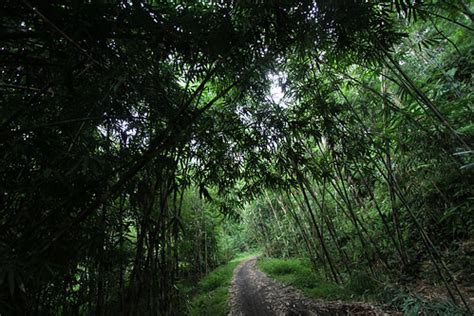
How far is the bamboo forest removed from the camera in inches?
57.6

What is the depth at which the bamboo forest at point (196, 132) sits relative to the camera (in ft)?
4.80

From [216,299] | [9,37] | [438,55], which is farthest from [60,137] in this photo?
[438,55]

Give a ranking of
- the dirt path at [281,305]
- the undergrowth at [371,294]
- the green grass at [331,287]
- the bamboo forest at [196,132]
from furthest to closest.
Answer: the green grass at [331,287] < the dirt path at [281,305] < the undergrowth at [371,294] < the bamboo forest at [196,132]

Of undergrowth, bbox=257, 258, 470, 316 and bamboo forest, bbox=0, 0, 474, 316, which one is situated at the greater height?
bamboo forest, bbox=0, 0, 474, 316

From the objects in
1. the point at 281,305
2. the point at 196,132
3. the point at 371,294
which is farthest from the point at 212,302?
the point at 196,132

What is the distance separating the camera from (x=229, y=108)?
10.4 ft

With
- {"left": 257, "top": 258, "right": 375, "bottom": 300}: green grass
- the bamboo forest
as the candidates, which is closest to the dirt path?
the bamboo forest

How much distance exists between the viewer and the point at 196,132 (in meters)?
2.57

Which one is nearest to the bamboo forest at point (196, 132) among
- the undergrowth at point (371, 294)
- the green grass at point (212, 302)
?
the undergrowth at point (371, 294)

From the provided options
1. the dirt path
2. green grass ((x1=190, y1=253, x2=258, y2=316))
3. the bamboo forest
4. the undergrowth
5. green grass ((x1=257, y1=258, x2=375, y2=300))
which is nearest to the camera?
the bamboo forest

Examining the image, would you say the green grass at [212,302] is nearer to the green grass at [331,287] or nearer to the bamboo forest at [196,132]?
the bamboo forest at [196,132]

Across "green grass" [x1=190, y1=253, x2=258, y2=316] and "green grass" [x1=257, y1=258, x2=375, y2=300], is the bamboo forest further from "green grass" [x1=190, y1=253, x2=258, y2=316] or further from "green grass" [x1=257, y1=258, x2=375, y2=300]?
"green grass" [x1=190, y1=253, x2=258, y2=316]

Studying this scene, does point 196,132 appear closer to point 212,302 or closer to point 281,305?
point 281,305

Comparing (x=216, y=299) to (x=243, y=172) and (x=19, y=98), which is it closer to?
(x=243, y=172)
